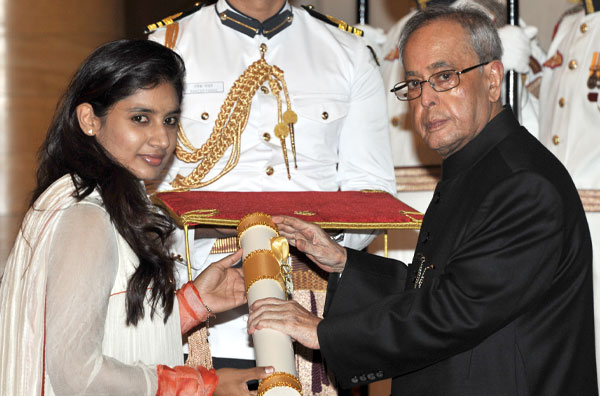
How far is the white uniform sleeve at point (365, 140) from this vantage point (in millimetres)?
3031

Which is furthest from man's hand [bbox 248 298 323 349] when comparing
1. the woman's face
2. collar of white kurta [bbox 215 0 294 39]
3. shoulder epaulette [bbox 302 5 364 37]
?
shoulder epaulette [bbox 302 5 364 37]

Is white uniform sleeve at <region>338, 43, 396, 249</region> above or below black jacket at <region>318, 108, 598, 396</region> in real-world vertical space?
above

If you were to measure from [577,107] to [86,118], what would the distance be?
2.65 m

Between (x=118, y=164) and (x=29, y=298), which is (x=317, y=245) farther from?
(x=29, y=298)

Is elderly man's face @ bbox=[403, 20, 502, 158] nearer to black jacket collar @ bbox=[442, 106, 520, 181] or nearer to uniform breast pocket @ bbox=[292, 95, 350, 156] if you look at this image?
black jacket collar @ bbox=[442, 106, 520, 181]

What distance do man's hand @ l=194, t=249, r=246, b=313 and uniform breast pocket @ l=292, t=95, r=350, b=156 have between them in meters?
0.60

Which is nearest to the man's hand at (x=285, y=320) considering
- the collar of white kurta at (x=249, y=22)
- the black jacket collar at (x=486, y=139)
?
the black jacket collar at (x=486, y=139)

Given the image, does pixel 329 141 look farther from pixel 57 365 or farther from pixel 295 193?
pixel 57 365

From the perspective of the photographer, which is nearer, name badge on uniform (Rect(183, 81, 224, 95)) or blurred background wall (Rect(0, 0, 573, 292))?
name badge on uniform (Rect(183, 81, 224, 95))

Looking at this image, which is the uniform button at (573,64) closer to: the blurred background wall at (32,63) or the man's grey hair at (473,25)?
the blurred background wall at (32,63)

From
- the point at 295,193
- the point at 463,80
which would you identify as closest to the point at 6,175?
the point at 295,193

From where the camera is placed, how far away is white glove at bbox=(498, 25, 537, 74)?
4.05 m

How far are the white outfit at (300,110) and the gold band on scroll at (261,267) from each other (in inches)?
27.7

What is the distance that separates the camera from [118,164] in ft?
7.54
